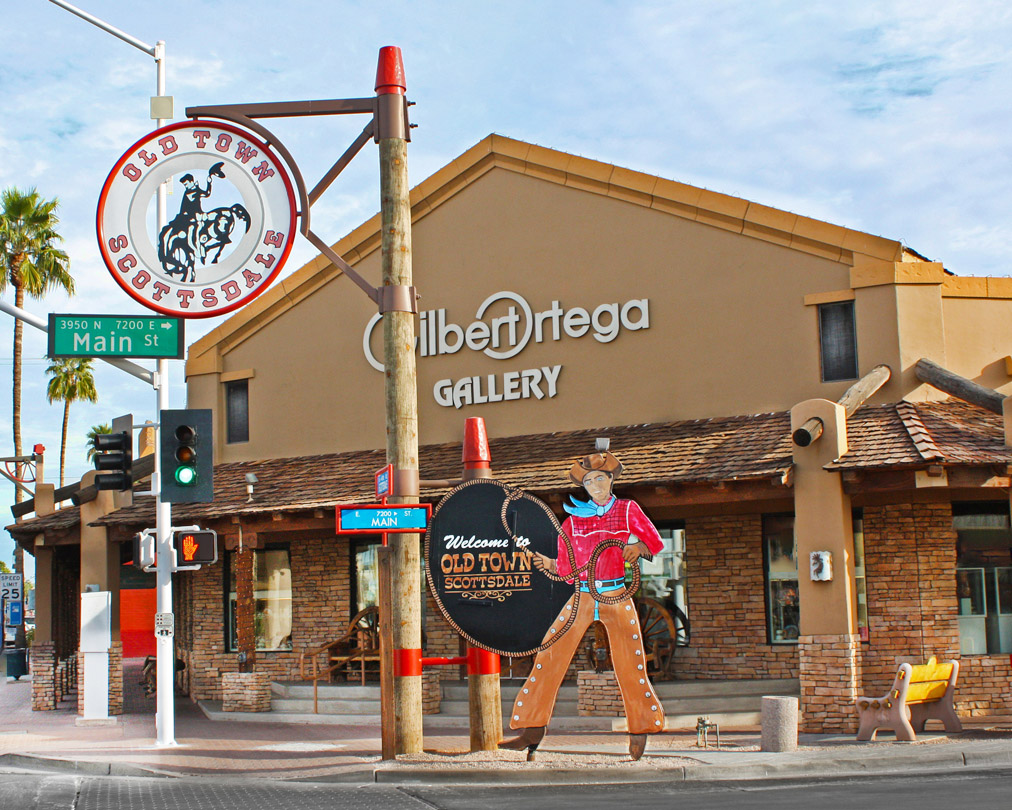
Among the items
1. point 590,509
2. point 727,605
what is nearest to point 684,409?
point 727,605

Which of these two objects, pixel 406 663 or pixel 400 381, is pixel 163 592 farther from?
pixel 400 381

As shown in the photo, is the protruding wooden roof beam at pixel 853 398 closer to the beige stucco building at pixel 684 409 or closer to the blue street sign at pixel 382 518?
the beige stucco building at pixel 684 409

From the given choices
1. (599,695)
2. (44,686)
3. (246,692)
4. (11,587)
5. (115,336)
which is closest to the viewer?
(115,336)

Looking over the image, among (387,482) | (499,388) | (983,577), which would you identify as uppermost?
(499,388)

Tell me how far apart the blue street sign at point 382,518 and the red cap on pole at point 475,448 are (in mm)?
1091

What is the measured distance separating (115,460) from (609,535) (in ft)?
20.3

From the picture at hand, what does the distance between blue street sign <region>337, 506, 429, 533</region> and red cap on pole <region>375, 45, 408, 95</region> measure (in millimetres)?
4546

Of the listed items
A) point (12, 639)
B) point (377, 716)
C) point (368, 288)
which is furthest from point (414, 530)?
point (12, 639)

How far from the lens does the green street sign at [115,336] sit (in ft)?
46.8

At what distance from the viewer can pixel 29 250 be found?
37750 millimetres

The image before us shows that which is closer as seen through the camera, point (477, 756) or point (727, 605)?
point (477, 756)

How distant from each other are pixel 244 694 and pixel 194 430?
667 centimetres

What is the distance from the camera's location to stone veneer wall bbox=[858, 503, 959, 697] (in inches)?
640

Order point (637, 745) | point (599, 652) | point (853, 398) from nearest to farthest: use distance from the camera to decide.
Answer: point (637, 745)
point (853, 398)
point (599, 652)
